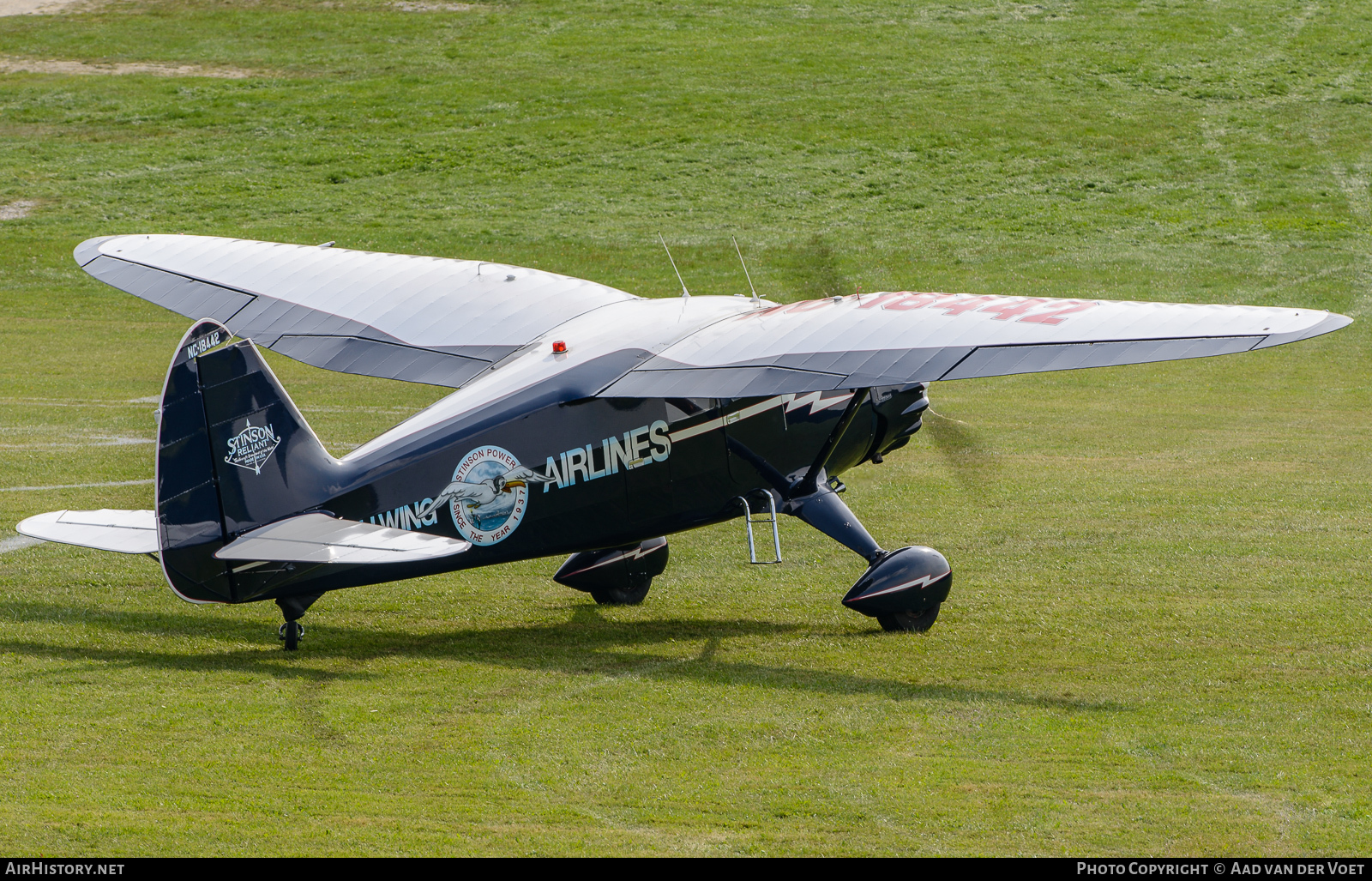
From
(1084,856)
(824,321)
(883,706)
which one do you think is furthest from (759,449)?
(1084,856)

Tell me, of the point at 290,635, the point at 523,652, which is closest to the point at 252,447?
the point at 290,635

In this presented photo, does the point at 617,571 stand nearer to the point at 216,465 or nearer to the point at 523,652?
the point at 523,652

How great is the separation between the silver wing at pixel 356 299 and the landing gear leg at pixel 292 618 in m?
2.85

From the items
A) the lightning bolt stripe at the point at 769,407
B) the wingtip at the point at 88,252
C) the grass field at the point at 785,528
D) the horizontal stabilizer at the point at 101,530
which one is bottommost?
the grass field at the point at 785,528

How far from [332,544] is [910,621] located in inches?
182

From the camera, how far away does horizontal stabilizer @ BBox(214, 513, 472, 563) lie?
931cm

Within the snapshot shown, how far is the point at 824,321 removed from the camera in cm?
1059

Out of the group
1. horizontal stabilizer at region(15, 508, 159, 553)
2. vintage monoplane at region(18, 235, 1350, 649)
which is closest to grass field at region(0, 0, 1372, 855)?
vintage monoplane at region(18, 235, 1350, 649)

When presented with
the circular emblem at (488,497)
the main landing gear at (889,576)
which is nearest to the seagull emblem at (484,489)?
the circular emblem at (488,497)

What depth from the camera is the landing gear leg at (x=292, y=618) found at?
33.4ft

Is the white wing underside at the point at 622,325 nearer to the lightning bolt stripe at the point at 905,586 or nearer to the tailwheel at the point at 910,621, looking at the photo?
the lightning bolt stripe at the point at 905,586

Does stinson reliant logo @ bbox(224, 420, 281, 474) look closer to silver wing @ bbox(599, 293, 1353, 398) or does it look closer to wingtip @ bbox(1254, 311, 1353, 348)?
silver wing @ bbox(599, 293, 1353, 398)

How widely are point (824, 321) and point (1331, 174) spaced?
34.9 m

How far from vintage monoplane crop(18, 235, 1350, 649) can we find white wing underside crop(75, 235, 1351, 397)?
0.10 ft
